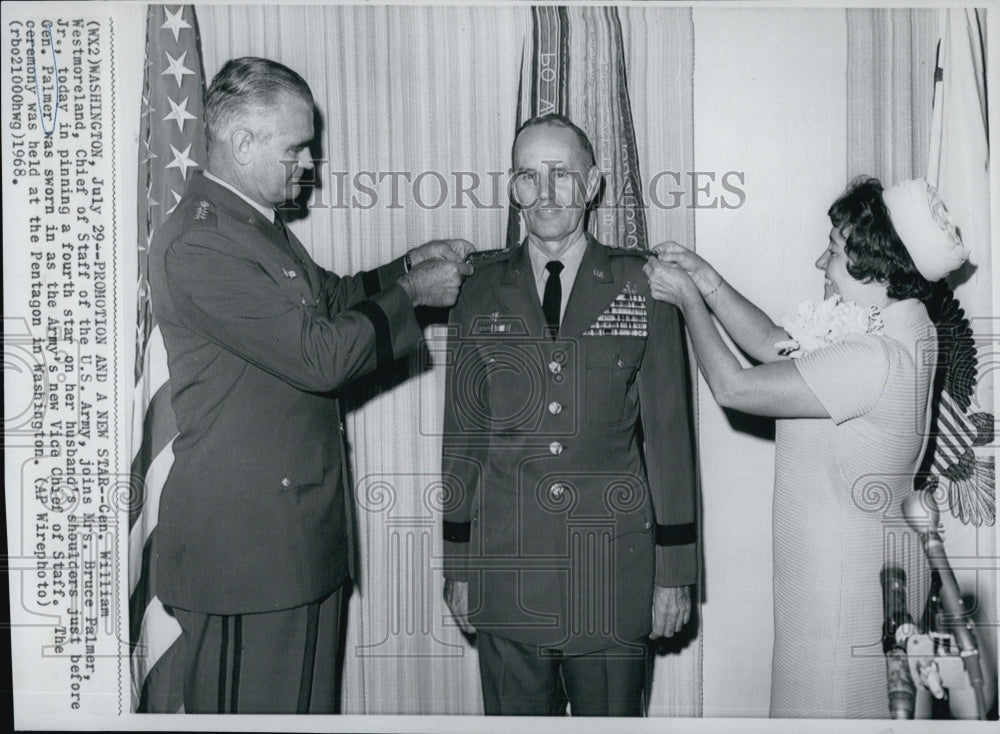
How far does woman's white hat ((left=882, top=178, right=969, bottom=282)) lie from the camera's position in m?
2.24

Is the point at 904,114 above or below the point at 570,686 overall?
above

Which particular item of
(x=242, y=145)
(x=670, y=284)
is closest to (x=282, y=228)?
(x=242, y=145)

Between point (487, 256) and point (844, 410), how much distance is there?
1004 mm

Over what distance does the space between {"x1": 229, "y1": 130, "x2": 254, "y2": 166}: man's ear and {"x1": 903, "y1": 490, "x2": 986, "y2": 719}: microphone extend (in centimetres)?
201

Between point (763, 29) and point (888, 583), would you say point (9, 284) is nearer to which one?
point (763, 29)

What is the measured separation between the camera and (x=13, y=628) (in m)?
2.59

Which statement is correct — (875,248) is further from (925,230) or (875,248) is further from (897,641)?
(897,641)

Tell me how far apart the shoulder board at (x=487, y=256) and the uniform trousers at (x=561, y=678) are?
1006 millimetres

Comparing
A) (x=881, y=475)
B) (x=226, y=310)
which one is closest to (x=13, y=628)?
(x=226, y=310)

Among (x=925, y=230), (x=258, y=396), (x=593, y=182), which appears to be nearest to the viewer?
(x=925, y=230)

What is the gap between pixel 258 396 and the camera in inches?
92.7

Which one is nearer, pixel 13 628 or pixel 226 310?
pixel 226 310

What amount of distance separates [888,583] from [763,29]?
1523mm

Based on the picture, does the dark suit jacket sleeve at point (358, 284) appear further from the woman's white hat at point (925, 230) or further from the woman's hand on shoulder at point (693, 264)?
the woman's white hat at point (925, 230)
